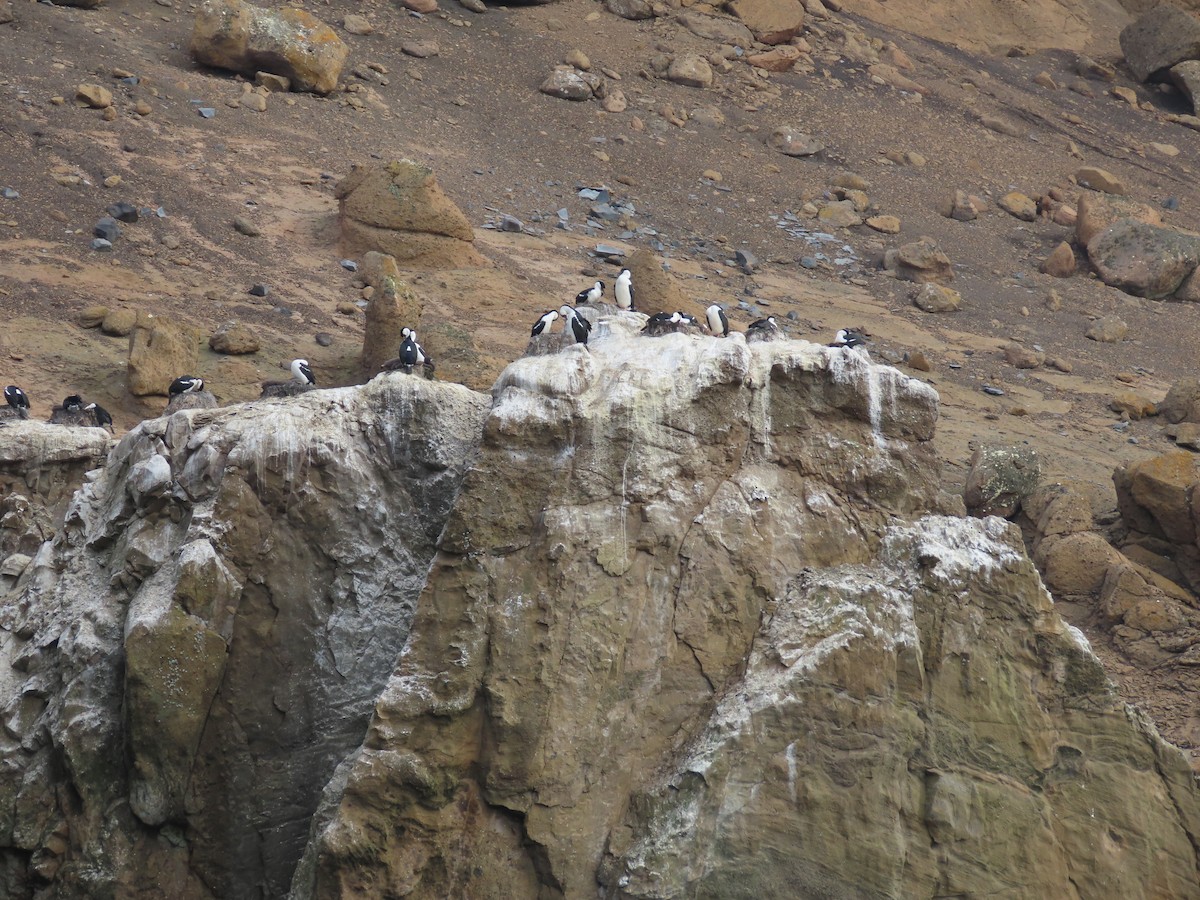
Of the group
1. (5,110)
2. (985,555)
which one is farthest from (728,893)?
(5,110)

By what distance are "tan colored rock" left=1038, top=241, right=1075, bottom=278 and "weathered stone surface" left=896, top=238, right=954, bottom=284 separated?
7.22 ft

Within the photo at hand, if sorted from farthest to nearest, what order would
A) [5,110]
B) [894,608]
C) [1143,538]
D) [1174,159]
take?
1. [1174,159]
2. [5,110]
3. [1143,538]
4. [894,608]

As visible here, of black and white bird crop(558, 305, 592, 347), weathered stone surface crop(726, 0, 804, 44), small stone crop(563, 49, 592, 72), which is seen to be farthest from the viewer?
weathered stone surface crop(726, 0, 804, 44)

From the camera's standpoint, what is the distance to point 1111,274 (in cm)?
2664

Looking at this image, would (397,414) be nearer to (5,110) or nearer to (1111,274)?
(5,110)

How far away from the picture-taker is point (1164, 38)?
34688 millimetres

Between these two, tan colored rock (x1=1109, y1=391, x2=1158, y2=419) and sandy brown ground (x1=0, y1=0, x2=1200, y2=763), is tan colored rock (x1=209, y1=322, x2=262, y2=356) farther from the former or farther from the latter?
tan colored rock (x1=1109, y1=391, x2=1158, y2=419)

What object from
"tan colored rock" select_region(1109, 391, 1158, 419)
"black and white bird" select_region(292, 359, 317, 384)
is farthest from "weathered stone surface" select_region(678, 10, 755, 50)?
"black and white bird" select_region(292, 359, 317, 384)

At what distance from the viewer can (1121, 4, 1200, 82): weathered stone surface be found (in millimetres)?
34531

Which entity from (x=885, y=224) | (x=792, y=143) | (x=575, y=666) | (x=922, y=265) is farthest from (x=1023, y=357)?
(x=575, y=666)

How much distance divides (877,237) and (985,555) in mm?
19284

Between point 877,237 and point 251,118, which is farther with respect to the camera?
point 877,237

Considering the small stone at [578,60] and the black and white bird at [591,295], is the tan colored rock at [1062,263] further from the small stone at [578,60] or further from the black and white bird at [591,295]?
the black and white bird at [591,295]

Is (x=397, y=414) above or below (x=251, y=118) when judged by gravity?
above
